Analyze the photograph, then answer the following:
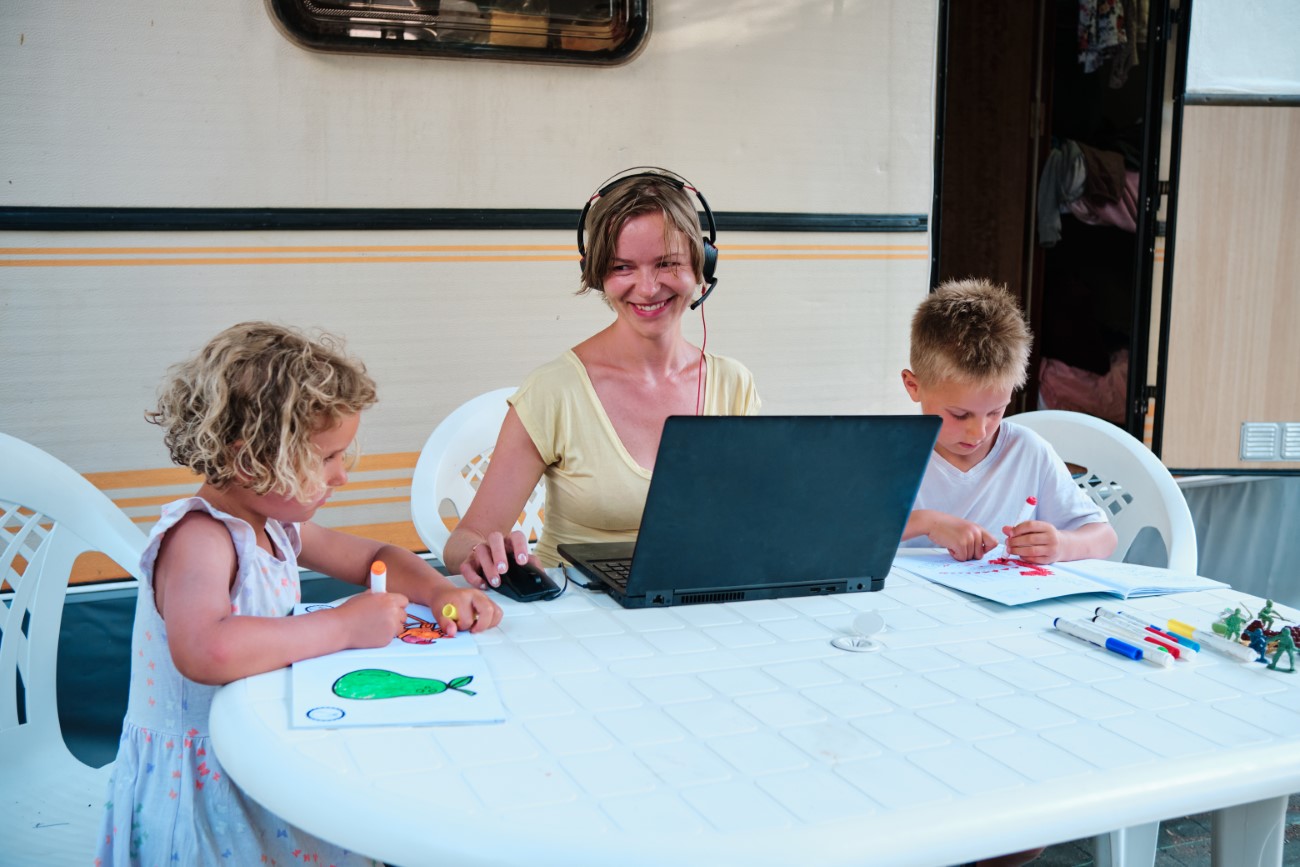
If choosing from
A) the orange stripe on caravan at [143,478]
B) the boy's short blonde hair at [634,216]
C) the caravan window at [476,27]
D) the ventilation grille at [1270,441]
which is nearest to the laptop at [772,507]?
the boy's short blonde hair at [634,216]

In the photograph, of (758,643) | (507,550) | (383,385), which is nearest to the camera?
(758,643)

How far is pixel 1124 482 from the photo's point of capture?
2480 millimetres

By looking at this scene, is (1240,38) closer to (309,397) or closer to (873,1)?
(873,1)

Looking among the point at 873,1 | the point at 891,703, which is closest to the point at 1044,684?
the point at 891,703

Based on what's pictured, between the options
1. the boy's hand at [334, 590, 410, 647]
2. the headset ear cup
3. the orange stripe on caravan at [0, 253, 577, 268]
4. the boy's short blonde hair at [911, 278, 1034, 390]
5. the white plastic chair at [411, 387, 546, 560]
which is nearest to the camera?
the boy's hand at [334, 590, 410, 647]

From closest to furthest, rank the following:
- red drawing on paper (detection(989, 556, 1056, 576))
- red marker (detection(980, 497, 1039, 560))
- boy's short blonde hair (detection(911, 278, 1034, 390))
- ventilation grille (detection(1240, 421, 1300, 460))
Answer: red drawing on paper (detection(989, 556, 1056, 576))
red marker (detection(980, 497, 1039, 560))
boy's short blonde hair (detection(911, 278, 1034, 390))
ventilation grille (detection(1240, 421, 1300, 460))

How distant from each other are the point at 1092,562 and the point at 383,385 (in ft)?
5.92

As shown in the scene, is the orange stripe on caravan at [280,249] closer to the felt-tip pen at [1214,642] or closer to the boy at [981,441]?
the boy at [981,441]

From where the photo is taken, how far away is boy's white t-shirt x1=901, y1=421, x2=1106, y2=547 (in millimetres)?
2221

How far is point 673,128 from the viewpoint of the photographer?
3.16 metres

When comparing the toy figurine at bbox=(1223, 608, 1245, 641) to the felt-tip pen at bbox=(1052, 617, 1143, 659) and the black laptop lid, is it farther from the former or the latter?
the black laptop lid

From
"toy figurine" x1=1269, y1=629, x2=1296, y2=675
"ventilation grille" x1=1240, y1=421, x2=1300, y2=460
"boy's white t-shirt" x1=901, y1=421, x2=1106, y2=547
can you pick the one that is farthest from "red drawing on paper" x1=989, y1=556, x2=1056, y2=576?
"ventilation grille" x1=1240, y1=421, x2=1300, y2=460

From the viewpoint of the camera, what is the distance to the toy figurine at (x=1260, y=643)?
1440mm

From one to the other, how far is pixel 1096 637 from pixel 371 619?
3.11 ft
